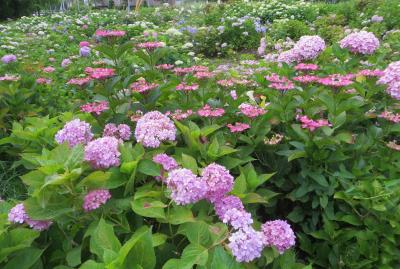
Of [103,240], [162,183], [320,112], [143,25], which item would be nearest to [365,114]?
[320,112]

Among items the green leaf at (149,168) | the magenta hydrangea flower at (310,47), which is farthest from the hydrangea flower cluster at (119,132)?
the magenta hydrangea flower at (310,47)

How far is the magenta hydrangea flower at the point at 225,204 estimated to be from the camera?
4.51 ft

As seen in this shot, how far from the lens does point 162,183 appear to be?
1.53 meters

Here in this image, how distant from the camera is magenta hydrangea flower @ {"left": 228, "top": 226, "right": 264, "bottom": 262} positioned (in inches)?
43.6

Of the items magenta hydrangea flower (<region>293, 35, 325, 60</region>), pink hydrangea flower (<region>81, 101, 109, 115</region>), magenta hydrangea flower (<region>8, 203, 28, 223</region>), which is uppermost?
magenta hydrangea flower (<region>293, 35, 325, 60</region>)

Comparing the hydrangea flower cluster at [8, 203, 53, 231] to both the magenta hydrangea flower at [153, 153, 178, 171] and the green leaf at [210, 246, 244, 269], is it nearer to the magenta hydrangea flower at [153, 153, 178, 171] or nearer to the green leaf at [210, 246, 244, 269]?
the magenta hydrangea flower at [153, 153, 178, 171]

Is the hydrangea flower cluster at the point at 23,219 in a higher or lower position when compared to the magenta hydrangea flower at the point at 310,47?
lower

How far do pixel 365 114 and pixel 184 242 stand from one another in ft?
4.17

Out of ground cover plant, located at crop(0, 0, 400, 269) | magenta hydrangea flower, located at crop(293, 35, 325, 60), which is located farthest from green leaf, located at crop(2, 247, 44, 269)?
magenta hydrangea flower, located at crop(293, 35, 325, 60)

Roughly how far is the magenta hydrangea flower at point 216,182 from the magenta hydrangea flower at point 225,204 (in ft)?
0.07

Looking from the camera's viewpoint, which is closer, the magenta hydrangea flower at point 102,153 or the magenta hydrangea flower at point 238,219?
the magenta hydrangea flower at point 238,219

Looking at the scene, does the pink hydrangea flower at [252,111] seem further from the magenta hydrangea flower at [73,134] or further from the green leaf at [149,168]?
the magenta hydrangea flower at [73,134]

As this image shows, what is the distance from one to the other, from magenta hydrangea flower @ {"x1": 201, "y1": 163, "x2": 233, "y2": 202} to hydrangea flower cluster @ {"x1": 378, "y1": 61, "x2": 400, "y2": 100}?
1.25 meters

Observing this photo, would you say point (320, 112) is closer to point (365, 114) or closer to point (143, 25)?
point (365, 114)
